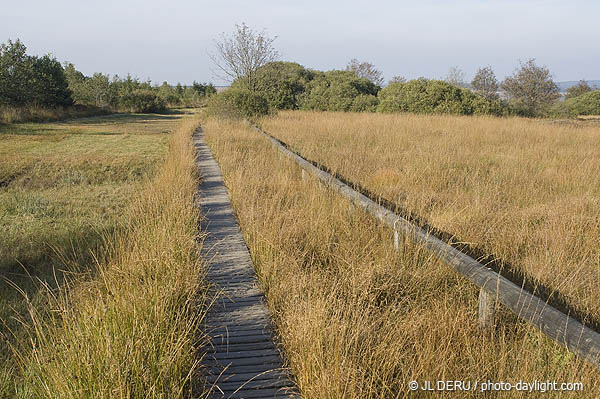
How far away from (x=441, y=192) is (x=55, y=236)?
5.00m

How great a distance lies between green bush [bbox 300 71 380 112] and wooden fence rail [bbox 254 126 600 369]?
23578 millimetres

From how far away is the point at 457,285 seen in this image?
336 centimetres

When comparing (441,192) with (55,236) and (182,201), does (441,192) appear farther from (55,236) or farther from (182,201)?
(55,236)

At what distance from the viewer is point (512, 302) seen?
258cm

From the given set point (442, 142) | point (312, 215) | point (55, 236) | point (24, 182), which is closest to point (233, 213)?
point (312, 215)

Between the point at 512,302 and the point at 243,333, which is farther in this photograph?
the point at 243,333

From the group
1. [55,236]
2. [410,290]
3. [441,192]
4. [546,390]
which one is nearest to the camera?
[546,390]

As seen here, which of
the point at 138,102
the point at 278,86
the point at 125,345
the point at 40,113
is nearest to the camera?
the point at 125,345

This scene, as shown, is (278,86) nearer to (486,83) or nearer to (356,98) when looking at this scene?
(356,98)

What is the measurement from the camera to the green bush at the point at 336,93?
2770 centimetres

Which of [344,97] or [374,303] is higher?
[344,97]

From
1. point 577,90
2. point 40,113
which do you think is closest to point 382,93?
point 40,113

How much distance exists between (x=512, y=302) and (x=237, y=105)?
1766 centimetres

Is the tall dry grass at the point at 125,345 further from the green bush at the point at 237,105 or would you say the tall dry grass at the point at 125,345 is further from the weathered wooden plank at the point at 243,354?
the green bush at the point at 237,105
